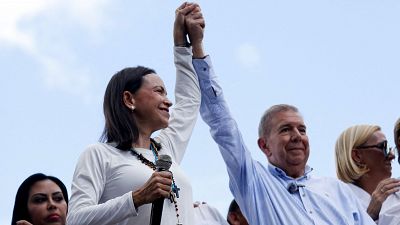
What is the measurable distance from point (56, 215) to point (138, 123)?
868 millimetres

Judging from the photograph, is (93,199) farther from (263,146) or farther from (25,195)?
(263,146)

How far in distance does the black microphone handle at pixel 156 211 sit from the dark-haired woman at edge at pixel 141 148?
0.04 metres

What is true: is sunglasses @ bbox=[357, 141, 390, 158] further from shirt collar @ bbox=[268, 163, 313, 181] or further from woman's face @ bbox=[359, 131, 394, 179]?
shirt collar @ bbox=[268, 163, 313, 181]

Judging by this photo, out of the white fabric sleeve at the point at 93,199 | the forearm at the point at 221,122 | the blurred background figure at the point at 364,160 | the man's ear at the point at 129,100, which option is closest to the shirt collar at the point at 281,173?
the forearm at the point at 221,122

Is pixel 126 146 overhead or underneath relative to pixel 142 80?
underneath

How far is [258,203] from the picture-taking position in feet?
20.3

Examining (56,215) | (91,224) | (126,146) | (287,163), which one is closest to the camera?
(91,224)

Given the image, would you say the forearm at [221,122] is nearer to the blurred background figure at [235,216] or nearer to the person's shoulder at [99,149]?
the person's shoulder at [99,149]

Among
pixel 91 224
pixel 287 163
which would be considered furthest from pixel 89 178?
pixel 287 163

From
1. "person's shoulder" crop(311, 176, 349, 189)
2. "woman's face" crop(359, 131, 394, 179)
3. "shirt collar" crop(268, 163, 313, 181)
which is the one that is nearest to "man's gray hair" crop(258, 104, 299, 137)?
"shirt collar" crop(268, 163, 313, 181)

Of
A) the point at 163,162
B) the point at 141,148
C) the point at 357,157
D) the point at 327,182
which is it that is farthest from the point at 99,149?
the point at 357,157

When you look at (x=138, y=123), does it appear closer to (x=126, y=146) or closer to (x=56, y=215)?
(x=126, y=146)

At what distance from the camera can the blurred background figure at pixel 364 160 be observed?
294 inches

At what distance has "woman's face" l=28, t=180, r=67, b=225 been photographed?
582cm
